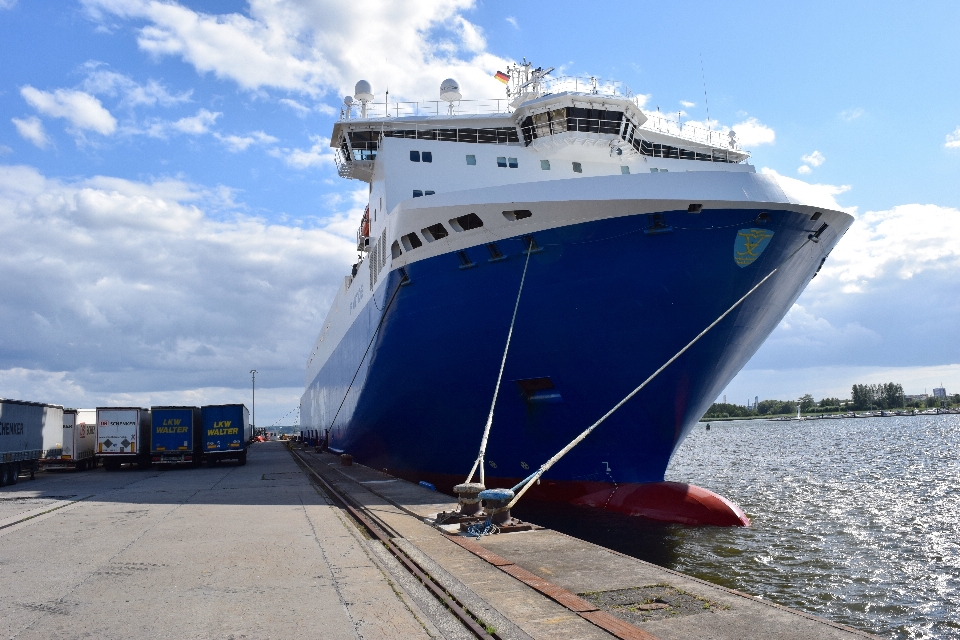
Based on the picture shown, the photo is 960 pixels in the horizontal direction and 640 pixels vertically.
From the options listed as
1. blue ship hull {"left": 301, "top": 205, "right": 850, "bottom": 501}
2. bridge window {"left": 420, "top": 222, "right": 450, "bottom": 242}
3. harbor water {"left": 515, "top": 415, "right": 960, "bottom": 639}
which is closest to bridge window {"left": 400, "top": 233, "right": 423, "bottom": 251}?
bridge window {"left": 420, "top": 222, "right": 450, "bottom": 242}

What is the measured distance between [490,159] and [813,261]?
7.82 m

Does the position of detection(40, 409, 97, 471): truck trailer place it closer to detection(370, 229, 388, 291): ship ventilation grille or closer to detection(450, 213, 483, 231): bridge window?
detection(370, 229, 388, 291): ship ventilation grille

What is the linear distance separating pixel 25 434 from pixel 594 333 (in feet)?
60.1

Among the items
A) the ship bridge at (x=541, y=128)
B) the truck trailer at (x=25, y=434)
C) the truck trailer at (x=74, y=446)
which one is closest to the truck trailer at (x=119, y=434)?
the truck trailer at (x=74, y=446)

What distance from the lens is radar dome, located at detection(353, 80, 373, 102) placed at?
19891mm

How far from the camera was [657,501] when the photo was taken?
1159 centimetres

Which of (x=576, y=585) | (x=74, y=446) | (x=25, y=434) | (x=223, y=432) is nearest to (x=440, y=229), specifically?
(x=576, y=585)

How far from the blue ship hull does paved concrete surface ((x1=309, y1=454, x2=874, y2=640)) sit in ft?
11.1

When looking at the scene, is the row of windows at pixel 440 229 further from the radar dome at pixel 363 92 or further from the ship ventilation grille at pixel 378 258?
the radar dome at pixel 363 92

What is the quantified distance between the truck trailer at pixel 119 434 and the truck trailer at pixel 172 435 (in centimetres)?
52

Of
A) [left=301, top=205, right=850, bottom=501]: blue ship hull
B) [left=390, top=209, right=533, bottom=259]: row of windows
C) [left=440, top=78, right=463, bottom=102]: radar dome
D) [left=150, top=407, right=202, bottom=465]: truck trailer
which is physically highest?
[left=440, top=78, right=463, bottom=102]: radar dome

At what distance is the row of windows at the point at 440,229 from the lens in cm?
1155

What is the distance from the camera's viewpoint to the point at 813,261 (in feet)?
41.5

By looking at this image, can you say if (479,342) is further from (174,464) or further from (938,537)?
(174,464)
